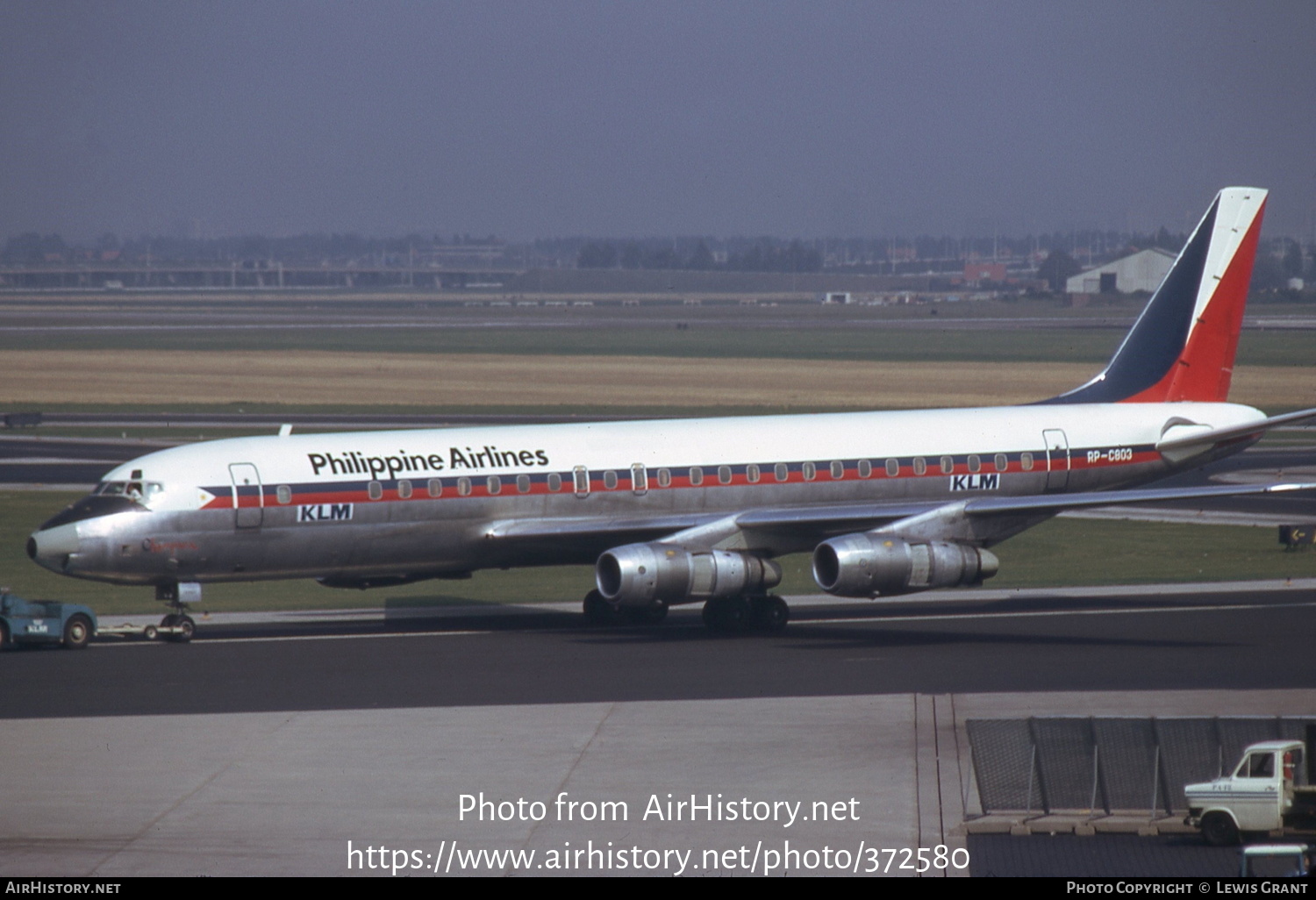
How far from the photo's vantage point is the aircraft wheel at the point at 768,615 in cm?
3544

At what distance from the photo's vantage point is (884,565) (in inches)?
1308

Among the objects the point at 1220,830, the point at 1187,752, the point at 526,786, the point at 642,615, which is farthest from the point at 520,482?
the point at 1220,830

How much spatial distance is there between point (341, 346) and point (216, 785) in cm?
12599

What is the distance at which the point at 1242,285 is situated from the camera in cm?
4422

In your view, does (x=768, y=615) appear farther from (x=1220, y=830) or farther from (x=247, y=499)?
(x=1220, y=830)

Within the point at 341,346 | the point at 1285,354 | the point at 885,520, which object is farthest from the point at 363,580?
the point at 341,346

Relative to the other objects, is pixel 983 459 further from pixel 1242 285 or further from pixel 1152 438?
pixel 1242 285

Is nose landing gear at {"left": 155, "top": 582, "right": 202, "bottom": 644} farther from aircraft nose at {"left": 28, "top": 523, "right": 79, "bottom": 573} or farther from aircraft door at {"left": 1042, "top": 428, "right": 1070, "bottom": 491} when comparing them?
aircraft door at {"left": 1042, "top": 428, "right": 1070, "bottom": 491}

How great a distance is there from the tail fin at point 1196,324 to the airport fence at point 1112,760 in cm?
2306

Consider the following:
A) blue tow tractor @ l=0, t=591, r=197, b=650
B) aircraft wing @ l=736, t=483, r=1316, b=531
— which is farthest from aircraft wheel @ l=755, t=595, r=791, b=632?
blue tow tractor @ l=0, t=591, r=197, b=650

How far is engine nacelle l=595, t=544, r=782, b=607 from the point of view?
32.8 metres

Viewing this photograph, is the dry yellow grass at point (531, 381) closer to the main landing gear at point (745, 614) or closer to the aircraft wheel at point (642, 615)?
the aircraft wheel at point (642, 615)

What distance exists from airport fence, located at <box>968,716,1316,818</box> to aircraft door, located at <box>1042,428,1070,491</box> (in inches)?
768

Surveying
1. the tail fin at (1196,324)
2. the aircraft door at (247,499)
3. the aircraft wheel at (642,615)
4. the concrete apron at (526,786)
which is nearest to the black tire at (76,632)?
the aircraft door at (247,499)
